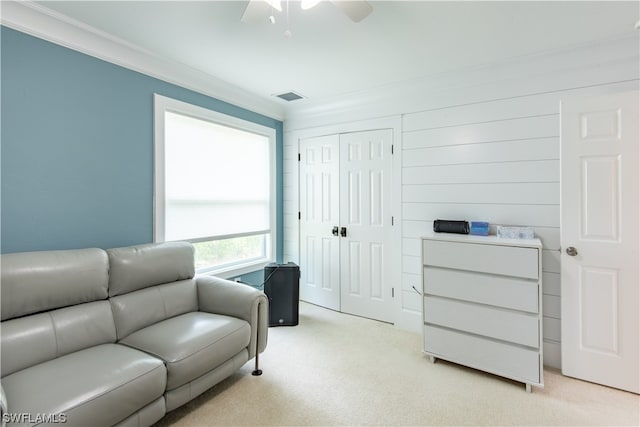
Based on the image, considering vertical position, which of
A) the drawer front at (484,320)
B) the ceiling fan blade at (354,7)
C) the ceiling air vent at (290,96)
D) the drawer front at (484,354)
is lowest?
the drawer front at (484,354)

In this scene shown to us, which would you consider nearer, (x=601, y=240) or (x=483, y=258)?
(x=601, y=240)

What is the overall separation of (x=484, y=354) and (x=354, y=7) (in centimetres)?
249

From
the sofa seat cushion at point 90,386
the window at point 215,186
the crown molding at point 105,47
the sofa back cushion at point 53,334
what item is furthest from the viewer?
the window at point 215,186

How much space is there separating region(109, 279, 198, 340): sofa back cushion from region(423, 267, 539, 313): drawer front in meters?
1.95

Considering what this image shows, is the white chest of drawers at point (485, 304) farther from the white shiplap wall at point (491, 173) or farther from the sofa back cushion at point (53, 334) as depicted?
the sofa back cushion at point (53, 334)

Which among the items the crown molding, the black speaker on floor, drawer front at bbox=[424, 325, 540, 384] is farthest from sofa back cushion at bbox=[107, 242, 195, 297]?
drawer front at bbox=[424, 325, 540, 384]

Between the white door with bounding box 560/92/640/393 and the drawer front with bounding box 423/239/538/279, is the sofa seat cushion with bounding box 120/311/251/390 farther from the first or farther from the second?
the white door with bounding box 560/92/640/393

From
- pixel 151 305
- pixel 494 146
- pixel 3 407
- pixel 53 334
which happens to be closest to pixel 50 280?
pixel 53 334

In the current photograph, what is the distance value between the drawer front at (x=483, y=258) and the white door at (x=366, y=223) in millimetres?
839

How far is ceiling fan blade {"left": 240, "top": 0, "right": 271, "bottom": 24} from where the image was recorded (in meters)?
1.56

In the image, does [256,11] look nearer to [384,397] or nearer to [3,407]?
[3,407]

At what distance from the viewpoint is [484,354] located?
2283 millimetres

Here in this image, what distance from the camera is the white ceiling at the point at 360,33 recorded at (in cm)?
188

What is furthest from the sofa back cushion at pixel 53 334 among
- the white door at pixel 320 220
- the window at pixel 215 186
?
the white door at pixel 320 220
